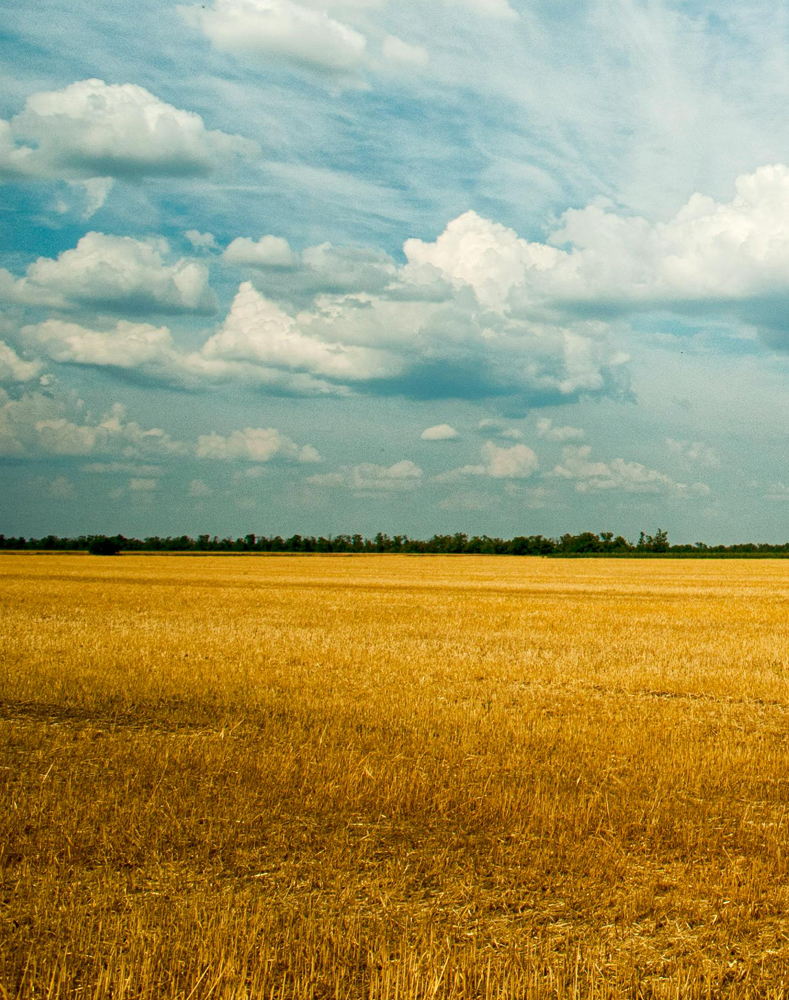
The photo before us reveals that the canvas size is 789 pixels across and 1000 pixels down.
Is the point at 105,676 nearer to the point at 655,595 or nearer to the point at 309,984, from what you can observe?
the point at 309,984

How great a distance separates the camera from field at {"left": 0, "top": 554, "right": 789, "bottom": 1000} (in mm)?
5305

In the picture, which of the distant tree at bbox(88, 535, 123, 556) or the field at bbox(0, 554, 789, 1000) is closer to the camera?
the field at bbox(0, 554, 789, 1000)

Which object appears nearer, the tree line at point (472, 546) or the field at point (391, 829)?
the field at point (391, 829)

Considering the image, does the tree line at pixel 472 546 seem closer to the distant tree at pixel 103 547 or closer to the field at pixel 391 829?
the distant tree at pixel 103 547

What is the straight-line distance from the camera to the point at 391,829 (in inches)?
306

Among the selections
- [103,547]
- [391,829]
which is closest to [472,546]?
[103,547]

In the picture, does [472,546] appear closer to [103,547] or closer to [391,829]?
[103,547]

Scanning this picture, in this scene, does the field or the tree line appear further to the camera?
the tree line

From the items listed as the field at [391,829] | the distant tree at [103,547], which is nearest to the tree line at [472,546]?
the distant tree at [103,547]

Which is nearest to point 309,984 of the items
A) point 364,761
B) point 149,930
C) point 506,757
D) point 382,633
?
point 149,930

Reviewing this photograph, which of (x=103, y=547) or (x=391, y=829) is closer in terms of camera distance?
(x=391, y=829)

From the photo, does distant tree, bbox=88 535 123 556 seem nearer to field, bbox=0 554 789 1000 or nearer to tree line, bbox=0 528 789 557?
tree line, bbox=0 528 789 557

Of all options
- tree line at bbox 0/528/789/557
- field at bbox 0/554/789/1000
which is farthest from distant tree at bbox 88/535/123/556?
field at bbox 0/554/789/1000

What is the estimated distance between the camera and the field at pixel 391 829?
530cm
